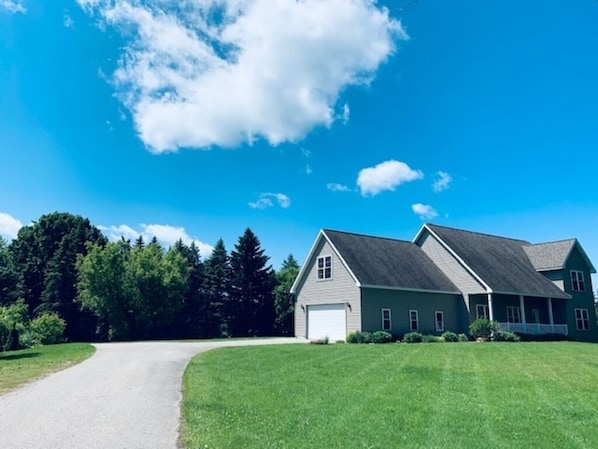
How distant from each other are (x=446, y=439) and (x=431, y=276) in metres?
23.7

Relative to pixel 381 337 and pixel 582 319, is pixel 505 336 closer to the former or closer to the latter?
pixel 381 337

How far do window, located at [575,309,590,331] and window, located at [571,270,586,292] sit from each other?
5.00 feet

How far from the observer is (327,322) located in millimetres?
27594

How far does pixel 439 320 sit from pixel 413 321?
221cm

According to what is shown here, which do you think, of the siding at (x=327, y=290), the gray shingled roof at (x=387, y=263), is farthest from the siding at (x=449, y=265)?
the siding at (x=327, y=290)

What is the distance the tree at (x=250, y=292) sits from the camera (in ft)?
153

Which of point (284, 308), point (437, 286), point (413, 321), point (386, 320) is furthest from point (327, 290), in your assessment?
point (284, 308)

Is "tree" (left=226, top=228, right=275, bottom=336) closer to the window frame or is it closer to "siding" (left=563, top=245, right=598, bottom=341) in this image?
the window frame

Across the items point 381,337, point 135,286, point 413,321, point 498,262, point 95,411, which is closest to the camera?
point 95,411

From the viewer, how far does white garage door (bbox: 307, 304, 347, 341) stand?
26.5 m

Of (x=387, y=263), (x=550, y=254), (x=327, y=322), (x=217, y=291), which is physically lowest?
(x=327, y=322)

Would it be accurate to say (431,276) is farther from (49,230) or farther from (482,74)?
(49,230)

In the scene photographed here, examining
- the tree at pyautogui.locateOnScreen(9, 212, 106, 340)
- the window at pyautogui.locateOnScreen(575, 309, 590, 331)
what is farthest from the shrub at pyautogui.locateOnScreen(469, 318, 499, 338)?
the tree at pyautogui.locateOnScreen(9, 212, 106, 340)

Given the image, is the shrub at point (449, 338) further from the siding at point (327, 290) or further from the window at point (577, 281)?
the window at point (577, 281)
